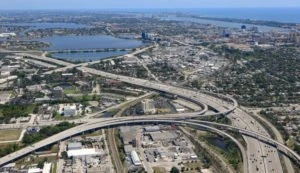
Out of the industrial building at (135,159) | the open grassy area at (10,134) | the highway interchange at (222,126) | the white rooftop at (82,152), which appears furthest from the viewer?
the open grassy area at (10,134)

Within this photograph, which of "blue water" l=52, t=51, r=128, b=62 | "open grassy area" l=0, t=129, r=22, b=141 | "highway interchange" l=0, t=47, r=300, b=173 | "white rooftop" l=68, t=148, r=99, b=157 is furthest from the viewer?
"blue water" l=52, t=51, r=128, b=62

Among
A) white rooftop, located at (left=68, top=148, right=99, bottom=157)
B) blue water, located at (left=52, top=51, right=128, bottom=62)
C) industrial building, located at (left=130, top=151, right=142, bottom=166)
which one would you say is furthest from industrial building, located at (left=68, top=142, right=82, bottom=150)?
blue water, located at (left=52, top=51, right=128, bottom=62)

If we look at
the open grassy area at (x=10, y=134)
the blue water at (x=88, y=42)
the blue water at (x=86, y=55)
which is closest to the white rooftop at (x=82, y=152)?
the open grassy area at (x=10, y=134)

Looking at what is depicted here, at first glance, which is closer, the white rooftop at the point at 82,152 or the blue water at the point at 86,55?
the white rooftop at the point at 82,152

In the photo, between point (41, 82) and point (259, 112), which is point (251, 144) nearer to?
point (259, 112)

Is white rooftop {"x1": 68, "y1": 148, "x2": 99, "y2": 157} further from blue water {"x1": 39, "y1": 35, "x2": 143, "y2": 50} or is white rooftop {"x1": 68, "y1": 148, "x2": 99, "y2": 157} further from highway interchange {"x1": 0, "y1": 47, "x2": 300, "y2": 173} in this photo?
blue water {"x1": 39, "y1": 35, "x2": 143, "y2": 50}

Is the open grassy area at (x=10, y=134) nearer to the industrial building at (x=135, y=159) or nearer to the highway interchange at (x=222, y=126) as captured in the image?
the highway interchange at (x=222, y=126)

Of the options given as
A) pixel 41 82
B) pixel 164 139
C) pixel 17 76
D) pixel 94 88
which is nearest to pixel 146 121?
pixel 164 139
